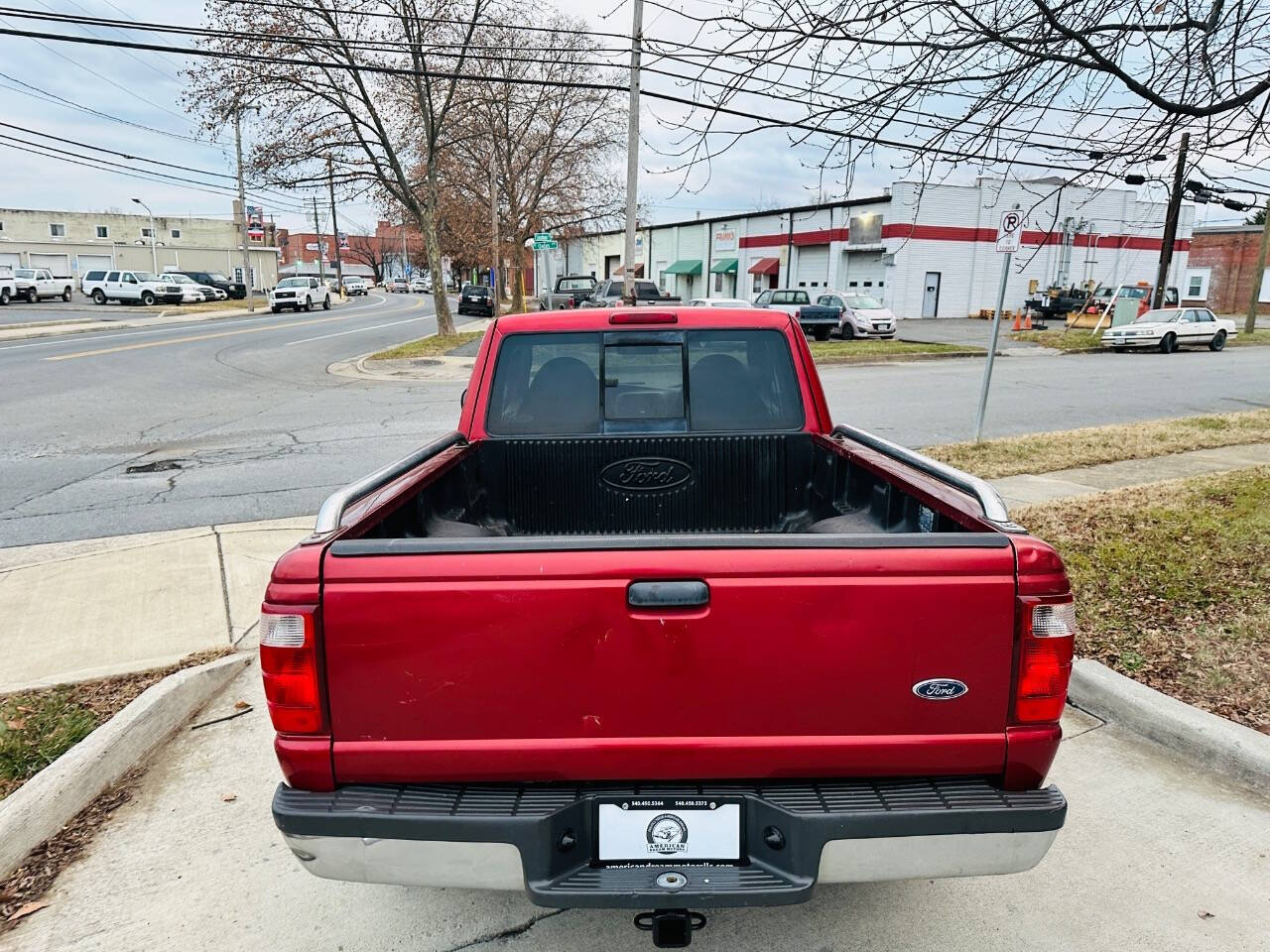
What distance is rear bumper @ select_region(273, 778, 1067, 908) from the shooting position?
6.39 ft

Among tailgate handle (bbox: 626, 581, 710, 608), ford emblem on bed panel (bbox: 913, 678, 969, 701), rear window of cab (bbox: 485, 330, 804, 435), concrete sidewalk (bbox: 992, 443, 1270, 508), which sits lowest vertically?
concrete sidewalk (bbox: 992, 443, 1270, 508)

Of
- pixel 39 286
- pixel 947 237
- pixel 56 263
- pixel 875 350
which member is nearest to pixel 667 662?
pixel 875 350

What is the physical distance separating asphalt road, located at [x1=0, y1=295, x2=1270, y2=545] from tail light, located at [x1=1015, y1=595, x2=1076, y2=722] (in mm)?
6448

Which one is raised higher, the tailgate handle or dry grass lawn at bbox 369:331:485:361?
the tailgate handle

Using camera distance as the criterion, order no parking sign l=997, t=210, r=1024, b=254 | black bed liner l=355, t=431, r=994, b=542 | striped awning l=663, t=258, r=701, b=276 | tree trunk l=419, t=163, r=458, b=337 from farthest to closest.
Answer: striped awning l=663, t=258, r=701, b=276
tree trunk l=419, t=163, r=458, b=337
no parking sign l=997, t=210, r=1024, b=254
black bed liner l=355, t=431, r=994, b=542

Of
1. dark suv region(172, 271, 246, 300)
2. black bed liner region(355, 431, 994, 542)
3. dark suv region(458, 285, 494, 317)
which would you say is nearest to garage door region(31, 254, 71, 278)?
dark suv region(172, 271, 246, 300)

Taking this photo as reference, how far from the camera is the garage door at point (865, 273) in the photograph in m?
39.4

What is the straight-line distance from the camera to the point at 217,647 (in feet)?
14.6

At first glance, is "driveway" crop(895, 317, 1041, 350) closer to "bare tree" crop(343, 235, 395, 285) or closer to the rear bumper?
the rear bumper

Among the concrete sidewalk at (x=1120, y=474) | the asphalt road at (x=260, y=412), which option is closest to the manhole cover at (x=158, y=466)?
the asphalt road at (x=260, y=412)

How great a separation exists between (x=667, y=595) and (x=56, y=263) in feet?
279

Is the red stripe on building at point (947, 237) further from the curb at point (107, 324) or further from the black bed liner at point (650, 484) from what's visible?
the black bed liner at point (650, 484)

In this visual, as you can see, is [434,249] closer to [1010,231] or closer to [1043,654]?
[1010,231]

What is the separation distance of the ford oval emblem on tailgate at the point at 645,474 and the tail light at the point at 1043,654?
1.98m
